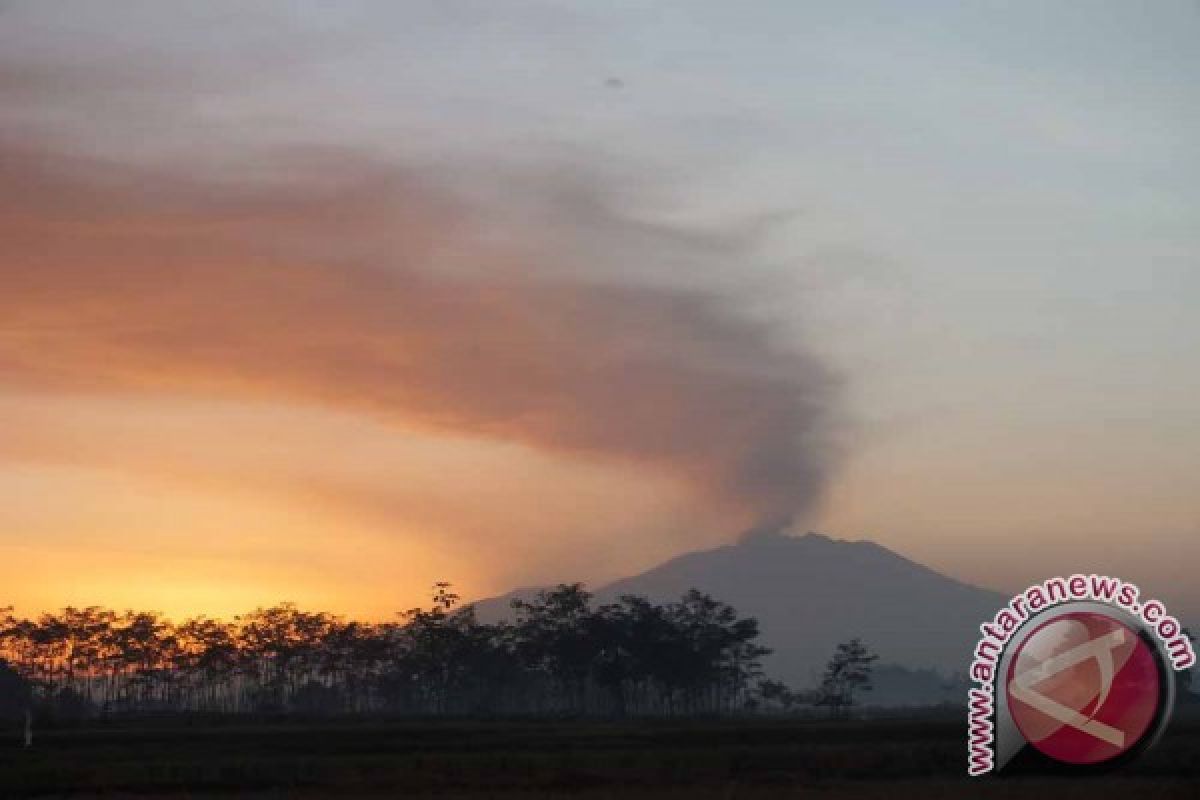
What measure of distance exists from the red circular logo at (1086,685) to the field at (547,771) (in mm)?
2039

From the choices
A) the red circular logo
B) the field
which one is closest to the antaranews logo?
the red circular logo

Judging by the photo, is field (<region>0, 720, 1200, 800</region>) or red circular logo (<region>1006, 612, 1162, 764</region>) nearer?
red circular logo (<region>1006, 612, 1162, 764</region>)

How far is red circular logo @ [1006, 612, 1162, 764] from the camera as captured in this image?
4156cm

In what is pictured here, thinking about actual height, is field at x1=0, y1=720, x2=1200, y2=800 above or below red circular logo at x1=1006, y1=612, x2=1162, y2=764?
below

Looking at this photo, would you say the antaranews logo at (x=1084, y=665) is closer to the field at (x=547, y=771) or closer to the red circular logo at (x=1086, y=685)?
the red circular logo at (x=1086, y=685)

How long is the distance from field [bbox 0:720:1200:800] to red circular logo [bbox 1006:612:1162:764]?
204 cm

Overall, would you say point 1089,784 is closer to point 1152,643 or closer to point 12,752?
point 1152,643

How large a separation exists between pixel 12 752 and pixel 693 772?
112 feet

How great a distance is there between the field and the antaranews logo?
8.09 ft

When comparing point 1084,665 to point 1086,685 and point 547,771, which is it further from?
point 547,771

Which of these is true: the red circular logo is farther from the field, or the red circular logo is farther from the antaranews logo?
the field

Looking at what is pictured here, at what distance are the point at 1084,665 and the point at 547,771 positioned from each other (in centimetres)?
2315

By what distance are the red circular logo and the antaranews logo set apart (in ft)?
0.09

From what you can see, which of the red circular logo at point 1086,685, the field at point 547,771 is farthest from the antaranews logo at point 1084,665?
the field at point 547,771
